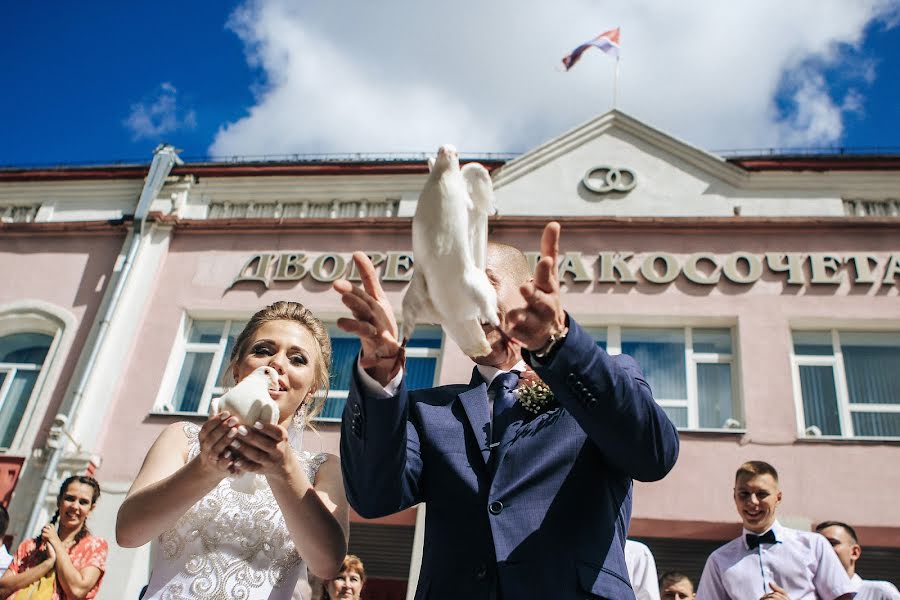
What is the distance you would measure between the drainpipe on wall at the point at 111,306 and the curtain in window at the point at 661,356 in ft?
23.3

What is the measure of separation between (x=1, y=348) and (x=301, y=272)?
480 cm

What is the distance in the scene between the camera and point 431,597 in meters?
1.93

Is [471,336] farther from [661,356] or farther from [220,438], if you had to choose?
[661,356]

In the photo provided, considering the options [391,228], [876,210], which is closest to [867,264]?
[876,210]

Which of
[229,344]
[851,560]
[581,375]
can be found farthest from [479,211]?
[229,344]

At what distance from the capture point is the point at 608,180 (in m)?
11.2

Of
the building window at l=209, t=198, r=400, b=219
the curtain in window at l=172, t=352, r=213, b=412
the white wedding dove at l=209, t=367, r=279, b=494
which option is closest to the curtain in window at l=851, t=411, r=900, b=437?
the building window at l=209, t=198, r=400, b=219

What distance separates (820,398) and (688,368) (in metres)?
1.58

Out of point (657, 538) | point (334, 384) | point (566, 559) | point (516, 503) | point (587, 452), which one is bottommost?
point (566, 559)

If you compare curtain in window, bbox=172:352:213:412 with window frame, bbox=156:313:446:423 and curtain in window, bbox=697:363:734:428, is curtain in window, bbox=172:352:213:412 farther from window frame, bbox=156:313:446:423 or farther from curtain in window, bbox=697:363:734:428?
curtain in window, bbox=697:363:734:428

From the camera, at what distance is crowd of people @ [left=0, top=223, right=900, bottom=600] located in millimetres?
1837

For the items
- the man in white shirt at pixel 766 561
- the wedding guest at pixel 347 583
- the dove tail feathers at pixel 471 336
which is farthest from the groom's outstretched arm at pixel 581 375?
the wedding guest at pixel 347 583

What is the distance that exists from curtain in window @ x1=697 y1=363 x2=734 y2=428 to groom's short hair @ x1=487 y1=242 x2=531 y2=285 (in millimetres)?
7626

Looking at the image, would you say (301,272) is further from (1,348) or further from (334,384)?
(1,348)
